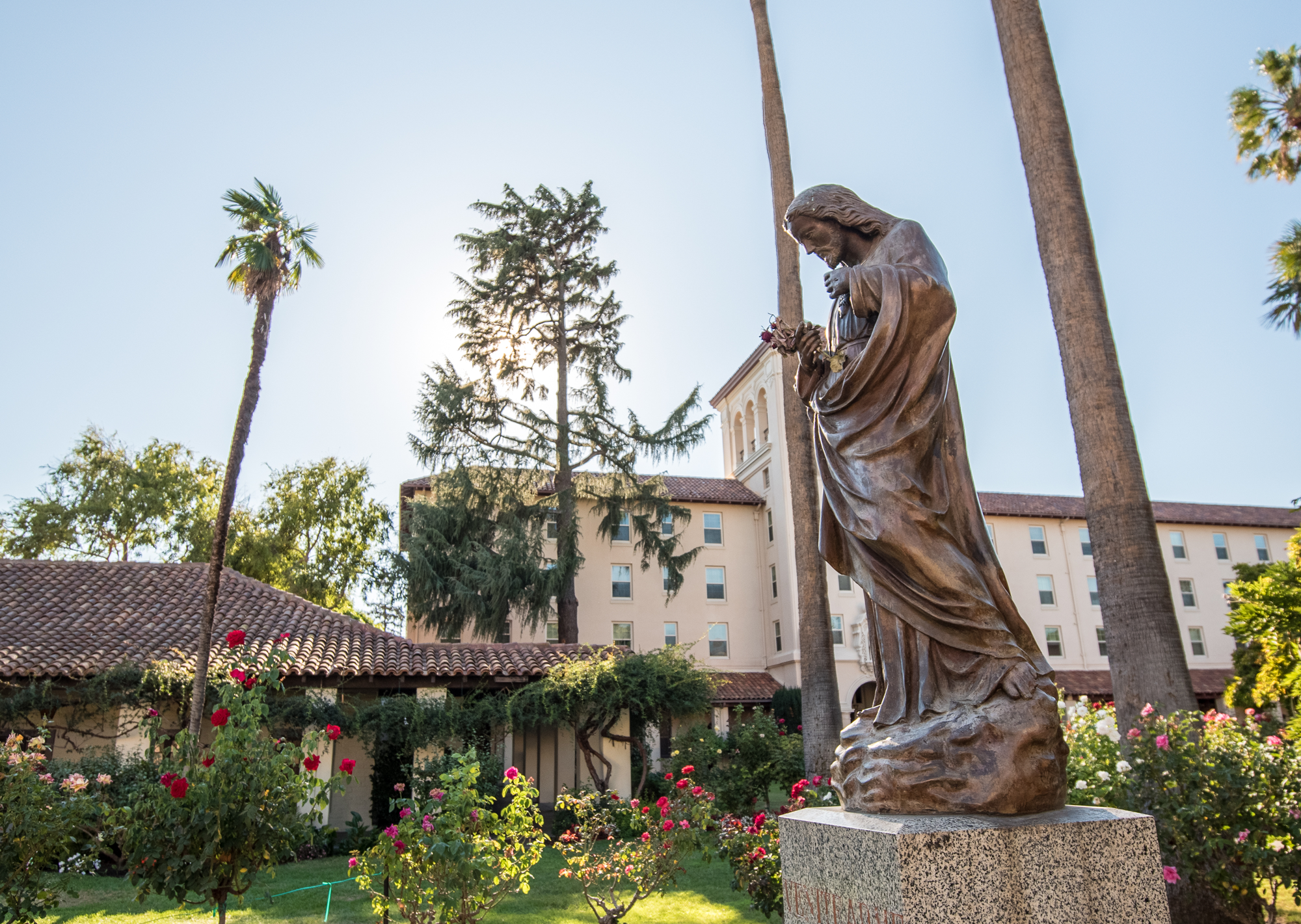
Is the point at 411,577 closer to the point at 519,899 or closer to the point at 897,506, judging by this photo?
the point at 519,899

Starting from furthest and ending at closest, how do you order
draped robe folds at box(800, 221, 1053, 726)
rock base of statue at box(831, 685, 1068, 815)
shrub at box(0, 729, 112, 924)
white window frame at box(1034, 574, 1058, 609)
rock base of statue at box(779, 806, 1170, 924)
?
white window frame at box(1034, 574, 1058, 609) < shrub at box(0, 729, 112, 924) < draped robe folds at box(800, 221, 1053, 726) < rock base of statue at box(831, 685, 1068, 815) < rock base of statue at box(779, 806, 1170, 924)

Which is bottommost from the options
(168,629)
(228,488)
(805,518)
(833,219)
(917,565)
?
(917,565)

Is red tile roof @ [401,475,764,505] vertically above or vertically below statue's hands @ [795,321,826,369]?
above

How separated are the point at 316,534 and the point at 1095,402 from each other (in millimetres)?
32832

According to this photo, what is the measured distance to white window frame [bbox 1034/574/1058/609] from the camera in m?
38.5

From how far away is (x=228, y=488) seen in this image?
1455cm

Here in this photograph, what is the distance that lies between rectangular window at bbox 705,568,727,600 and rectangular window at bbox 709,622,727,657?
1.16 metres

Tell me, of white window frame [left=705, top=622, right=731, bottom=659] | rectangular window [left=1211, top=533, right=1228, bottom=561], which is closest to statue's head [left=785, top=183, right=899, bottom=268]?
white window frame [left=705, top=622, right=731, bottom=659]

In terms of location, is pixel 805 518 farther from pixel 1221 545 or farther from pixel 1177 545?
pixel 1221 545

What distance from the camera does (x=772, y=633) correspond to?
36656mm

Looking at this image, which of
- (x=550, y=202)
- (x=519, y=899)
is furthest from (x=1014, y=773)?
(x=550, y=202)

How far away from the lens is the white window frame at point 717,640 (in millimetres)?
36062

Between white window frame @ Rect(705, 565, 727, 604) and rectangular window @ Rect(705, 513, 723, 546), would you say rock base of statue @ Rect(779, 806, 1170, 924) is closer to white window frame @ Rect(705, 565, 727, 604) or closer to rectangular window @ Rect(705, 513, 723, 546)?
white window frame @ Rect(705, 565, 727, 604)

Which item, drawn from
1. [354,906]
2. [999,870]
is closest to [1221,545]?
[354,906]
